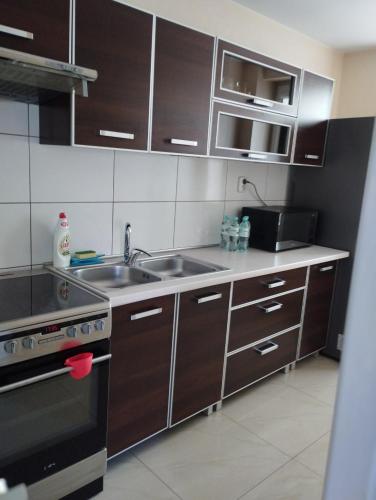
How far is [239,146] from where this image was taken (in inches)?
92.0

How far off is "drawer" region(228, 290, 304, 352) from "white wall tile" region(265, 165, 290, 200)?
2.87 ft

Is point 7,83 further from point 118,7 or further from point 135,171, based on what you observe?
point 135,171

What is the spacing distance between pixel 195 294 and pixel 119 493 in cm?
91

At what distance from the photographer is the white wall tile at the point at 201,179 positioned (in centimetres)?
248

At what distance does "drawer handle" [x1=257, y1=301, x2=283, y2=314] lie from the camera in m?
2.34

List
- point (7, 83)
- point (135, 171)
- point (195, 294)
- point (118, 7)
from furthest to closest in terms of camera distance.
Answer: point (135, 171) < point (195, 294) < point (118, 7) < point (7, 83)

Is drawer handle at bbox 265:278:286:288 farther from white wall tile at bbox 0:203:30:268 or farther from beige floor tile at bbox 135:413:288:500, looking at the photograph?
white wall tile at bbox 0:203:30:268

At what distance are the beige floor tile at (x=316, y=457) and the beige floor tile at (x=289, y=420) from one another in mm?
29

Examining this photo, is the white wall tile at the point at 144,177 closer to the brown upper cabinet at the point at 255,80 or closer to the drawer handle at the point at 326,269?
the brown upper cabinet at the point at 255,80

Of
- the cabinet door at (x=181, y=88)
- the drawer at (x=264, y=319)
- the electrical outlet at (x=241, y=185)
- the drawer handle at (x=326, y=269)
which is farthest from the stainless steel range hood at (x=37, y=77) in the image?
the drawer handle at (x=326, y=269)

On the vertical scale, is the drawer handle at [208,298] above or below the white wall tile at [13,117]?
below

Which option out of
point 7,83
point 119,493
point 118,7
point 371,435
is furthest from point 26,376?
point 118,7

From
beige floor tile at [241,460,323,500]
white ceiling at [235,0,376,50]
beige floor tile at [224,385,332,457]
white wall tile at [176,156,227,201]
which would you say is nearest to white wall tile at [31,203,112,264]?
white wall tile at [176,156,227,201]

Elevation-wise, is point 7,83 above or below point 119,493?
above
